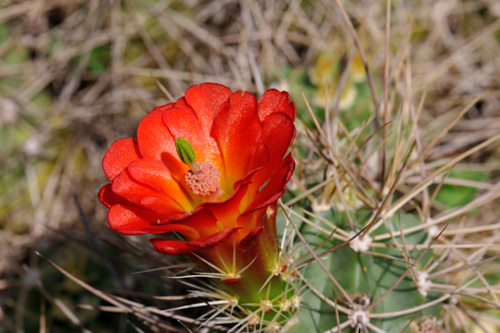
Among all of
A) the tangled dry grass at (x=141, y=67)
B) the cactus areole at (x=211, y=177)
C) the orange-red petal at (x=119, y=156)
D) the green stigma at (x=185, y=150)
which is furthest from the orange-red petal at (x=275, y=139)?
the tangled dry grass at (x=141, y=67)

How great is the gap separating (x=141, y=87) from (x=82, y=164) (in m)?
0.52

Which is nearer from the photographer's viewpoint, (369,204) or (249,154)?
(249,154)

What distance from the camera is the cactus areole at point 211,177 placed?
2.47 feet

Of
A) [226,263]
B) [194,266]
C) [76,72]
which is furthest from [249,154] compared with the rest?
[76,72]

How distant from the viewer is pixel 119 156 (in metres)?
0.86

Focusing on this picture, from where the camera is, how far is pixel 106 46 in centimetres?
226

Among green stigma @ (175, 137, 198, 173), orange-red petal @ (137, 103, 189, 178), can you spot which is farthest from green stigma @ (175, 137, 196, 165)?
orange-red petal @ (137, 103, 189, 178)

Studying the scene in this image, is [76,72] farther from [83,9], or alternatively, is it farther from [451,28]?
[451,28]

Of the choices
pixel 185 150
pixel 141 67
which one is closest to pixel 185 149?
pixel 185 150

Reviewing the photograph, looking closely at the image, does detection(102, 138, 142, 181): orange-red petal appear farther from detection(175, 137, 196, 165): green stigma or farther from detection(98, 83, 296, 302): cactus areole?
detection(175, 137, 196, 165): green stigma

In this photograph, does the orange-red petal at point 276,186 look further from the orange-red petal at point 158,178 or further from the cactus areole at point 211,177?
the orange-red petal at point 158,178

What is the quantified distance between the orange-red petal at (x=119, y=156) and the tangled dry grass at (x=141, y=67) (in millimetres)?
1189

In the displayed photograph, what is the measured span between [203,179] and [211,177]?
0.05 ft

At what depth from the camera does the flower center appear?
0.86 meters
